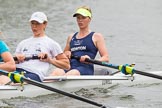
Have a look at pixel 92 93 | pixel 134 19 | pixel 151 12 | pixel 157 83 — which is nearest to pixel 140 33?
pixel 134 19

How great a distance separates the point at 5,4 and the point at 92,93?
18.4m

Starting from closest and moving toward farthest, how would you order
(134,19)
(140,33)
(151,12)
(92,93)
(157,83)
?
(92,93)
(157,83)
(140,33)
(134,19)
(151,12)

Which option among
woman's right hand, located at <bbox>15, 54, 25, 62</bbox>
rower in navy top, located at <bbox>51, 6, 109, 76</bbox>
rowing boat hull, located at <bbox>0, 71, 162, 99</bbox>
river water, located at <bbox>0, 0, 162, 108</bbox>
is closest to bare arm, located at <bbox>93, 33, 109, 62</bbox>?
rower in navy top, located at <bbox>51, 6, 109, 76</bbox>

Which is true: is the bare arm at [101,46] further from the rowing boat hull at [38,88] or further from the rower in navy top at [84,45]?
the rowing boat hull at [38,88]

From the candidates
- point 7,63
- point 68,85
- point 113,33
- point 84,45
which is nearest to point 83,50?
point 84,45

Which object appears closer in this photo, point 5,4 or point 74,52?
point 74,52

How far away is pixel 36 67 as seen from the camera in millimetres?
8766

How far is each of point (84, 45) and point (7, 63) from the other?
2093 millimetres

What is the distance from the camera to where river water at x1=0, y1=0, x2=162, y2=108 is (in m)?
9.12

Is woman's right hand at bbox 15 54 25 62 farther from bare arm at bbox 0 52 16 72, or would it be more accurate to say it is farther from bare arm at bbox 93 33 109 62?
bare arm at bbox 93 33 109 62

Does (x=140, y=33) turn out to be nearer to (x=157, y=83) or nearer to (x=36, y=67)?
(x=157, y=83)

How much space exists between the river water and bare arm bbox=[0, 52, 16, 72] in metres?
0.59

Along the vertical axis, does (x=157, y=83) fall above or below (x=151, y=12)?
below

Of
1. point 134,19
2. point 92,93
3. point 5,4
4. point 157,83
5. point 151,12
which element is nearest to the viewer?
point 92,93
